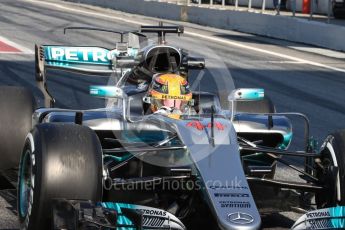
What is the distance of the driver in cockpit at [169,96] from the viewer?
7.52 m

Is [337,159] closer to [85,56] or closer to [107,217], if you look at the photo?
[107,217]

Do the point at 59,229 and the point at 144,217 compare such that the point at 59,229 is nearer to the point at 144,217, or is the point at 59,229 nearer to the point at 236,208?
the point at 144,217

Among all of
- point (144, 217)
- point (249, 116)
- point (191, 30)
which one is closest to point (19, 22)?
point (191, 30)

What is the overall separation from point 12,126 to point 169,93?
1.44 metres

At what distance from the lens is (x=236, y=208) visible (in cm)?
586

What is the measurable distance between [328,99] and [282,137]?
793cm

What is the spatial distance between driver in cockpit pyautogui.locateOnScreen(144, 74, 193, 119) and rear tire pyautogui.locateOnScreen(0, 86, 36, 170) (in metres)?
1.14

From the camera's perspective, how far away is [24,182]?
6.81m

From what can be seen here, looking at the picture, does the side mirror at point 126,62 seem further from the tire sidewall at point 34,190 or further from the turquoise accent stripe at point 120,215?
the turquoise accent stripe at point 120,215

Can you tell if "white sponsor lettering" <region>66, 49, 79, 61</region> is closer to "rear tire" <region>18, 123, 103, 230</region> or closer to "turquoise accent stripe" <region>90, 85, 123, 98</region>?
"turquoise accent stripe" <region>90, 85, 123, 98</region>

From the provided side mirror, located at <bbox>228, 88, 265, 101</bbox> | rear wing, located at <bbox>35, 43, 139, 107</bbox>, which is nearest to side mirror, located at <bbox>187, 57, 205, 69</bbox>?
side mirror, located at <bbox>228, 88, 265, 101</bbox>

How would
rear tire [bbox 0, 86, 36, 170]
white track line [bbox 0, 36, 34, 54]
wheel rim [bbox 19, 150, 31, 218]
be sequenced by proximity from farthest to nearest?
white track line [bbox 0, 36, 34, 54] → rear tire [bbox 0, 86, 36, 170] → wheel rim [bbox 19, 150, 31, 218]

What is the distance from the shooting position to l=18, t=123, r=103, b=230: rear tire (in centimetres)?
603

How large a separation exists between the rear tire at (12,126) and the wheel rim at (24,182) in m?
1.09
